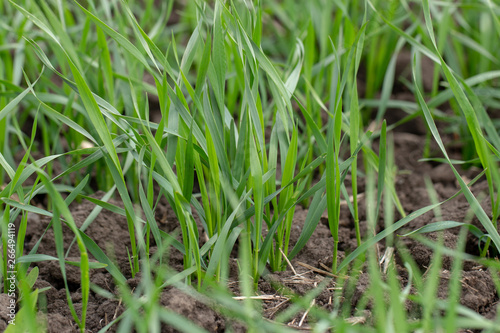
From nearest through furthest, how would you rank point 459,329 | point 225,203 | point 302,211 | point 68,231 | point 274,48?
point 459,329
point 225,203
point 68,231
point 302,211
point 274,48

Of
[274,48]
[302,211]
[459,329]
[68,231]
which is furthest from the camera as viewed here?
[274,48]

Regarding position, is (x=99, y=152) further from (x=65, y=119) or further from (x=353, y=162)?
(x=353, y=162)

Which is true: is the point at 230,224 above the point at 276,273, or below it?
above

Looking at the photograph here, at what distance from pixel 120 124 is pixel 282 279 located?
44 centimetres

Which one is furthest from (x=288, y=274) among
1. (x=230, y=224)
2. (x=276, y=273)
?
(x=230, y=224)

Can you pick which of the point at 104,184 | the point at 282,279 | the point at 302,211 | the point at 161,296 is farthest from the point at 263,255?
the point at 104,184

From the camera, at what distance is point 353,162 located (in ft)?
3.32

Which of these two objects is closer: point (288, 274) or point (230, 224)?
point (230, 224)

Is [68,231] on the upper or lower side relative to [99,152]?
lower

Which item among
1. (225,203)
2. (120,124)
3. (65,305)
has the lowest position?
(65,305)

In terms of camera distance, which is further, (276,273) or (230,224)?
(276,273)

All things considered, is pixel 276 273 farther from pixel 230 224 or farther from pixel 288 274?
pixel 230 224

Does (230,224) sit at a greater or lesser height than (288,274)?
greater

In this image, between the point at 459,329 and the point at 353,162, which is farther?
the point at 353,162
